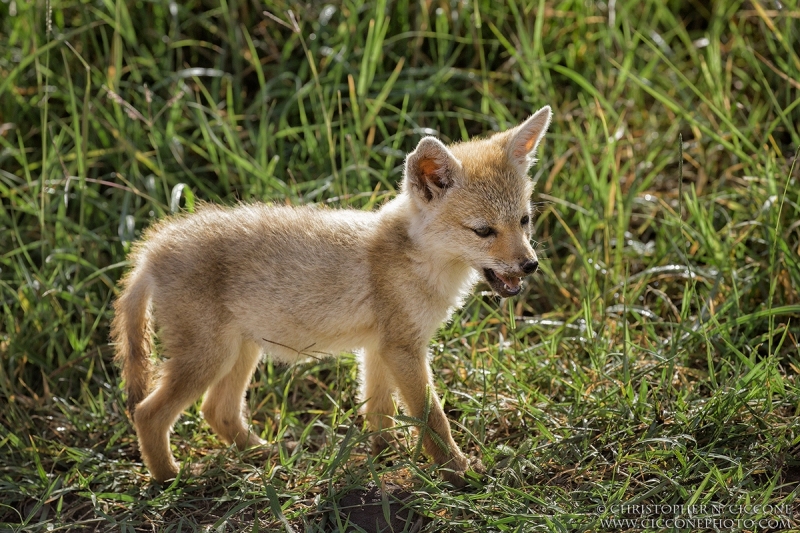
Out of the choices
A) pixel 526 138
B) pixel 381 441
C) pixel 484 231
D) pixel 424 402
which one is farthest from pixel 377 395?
pixel 526 138

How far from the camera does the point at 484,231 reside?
4.34m

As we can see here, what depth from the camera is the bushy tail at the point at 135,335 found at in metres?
4.48

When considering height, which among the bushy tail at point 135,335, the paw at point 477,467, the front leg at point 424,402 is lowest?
the paw at point 477,467

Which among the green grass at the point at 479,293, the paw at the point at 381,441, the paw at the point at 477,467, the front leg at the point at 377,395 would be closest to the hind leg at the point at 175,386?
the green grass at the point at 479,293

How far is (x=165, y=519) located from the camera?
425 cm

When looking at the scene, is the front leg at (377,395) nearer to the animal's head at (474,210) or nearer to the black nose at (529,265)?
the animal's head at (474,210)

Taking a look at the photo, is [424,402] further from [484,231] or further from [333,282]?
[484,231]

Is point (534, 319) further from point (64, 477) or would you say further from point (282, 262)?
point (64, 477)

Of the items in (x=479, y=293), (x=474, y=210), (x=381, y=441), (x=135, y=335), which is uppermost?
(x=474, y=210)

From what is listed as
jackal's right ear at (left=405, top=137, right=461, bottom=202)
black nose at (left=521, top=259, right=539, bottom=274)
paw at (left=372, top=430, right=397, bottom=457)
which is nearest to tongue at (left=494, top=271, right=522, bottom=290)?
black nose at (left=521, top=259, right=539, bottom=274)

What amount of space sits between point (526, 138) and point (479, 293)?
0.99 metres

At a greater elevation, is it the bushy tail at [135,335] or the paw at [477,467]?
the bushy tail at [135,335]

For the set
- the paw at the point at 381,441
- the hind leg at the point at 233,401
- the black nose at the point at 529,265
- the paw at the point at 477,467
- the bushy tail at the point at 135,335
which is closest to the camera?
the black nose at the point at 529,265

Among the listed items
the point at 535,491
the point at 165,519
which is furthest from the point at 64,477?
the point at 535,491
